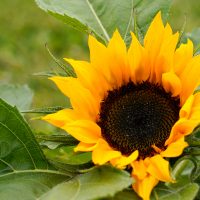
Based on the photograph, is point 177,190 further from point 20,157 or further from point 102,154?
point 20,157

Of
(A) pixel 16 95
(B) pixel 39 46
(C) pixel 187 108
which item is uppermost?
(C) pixel 187 108

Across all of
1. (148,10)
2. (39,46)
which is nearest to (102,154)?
(148,10)

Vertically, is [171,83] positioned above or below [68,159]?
above

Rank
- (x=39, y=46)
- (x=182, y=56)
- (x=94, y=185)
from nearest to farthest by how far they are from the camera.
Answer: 1. (x=94, y=185)
2. (x=182, y=56)
3. (x=39, y=46)

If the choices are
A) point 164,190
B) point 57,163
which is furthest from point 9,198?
point 164,190

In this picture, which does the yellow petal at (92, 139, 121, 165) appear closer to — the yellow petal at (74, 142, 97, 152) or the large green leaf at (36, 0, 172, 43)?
the yellow petal at (74, 142, 97, 152)

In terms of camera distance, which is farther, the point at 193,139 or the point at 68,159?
the point at 68,159

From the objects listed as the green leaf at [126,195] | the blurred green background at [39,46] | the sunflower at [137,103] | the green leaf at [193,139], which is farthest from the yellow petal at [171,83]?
the blurred green background at [39,46]

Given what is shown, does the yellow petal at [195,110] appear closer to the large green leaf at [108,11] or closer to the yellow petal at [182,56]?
the yellow petal at [182,56]
